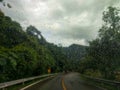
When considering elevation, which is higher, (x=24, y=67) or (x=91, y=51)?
(x=91, y=51)

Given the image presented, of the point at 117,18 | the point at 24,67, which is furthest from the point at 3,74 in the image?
the point at 117,18

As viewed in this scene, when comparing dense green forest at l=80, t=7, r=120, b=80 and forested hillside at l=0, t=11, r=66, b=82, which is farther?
dense green forest at l=80, t=7, r=120, b=80

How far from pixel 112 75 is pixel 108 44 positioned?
4.58 metres

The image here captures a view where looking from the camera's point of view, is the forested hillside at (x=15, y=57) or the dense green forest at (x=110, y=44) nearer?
the forested hillside at (x=15, y=57)

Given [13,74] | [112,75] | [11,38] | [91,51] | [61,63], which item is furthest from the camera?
Answer: [61,63]

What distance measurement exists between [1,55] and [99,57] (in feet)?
53.3

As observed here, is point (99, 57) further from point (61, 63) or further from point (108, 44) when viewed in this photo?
point (61, 63)

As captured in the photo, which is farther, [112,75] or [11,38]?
[11,38]

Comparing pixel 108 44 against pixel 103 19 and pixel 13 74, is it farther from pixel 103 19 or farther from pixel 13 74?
pixel 13 74

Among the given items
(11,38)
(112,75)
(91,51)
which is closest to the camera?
(112,75)

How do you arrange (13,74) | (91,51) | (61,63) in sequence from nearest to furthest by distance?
(13,74) < (91,51) < (61,63)

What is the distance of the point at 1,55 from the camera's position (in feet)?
76.4

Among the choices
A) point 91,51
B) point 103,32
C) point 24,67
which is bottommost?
point 24,67

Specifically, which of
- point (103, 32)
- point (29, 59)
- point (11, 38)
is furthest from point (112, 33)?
point (11, 38)
